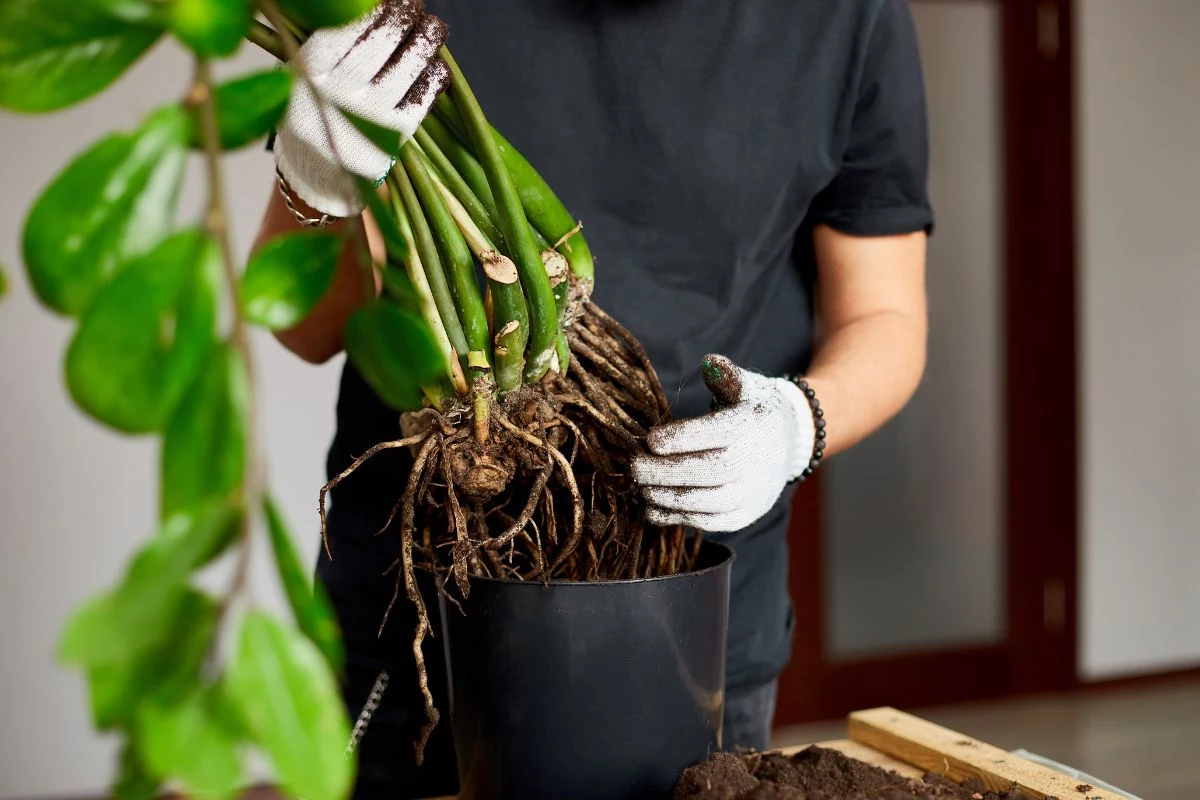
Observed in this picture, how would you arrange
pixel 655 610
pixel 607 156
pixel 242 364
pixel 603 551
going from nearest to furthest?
pixel 242 364 → pixel 655 610 → pixel 603 551 → pixel 607 156

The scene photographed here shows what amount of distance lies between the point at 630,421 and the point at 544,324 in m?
0.12

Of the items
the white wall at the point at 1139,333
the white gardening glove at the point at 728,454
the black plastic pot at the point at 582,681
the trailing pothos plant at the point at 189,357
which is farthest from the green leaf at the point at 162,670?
the white wall at the point at 1139,333

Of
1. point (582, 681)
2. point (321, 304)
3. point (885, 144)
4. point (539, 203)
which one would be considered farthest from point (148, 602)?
point (885, 144)

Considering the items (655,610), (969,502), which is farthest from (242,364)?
(969,502)

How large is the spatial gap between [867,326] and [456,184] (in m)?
0.51

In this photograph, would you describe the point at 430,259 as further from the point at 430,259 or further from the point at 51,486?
the point at 51,486

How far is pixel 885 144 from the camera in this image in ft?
3.89

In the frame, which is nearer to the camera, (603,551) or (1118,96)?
(603,551)

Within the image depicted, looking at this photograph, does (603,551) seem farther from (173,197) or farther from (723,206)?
(173,197)

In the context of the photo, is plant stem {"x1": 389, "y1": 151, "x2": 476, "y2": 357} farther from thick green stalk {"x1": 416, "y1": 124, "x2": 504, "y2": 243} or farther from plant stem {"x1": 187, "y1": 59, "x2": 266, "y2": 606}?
plant stem {"x1": 187, "y1": 59, "x2": 266, "y2": 606}

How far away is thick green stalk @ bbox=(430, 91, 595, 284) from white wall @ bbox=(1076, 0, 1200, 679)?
9.12 feet

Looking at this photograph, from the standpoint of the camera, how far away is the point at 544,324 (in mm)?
799

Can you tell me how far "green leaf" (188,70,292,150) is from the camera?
37 centimetres

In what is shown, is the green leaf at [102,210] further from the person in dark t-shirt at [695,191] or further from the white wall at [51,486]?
the white wall at [51,486]
